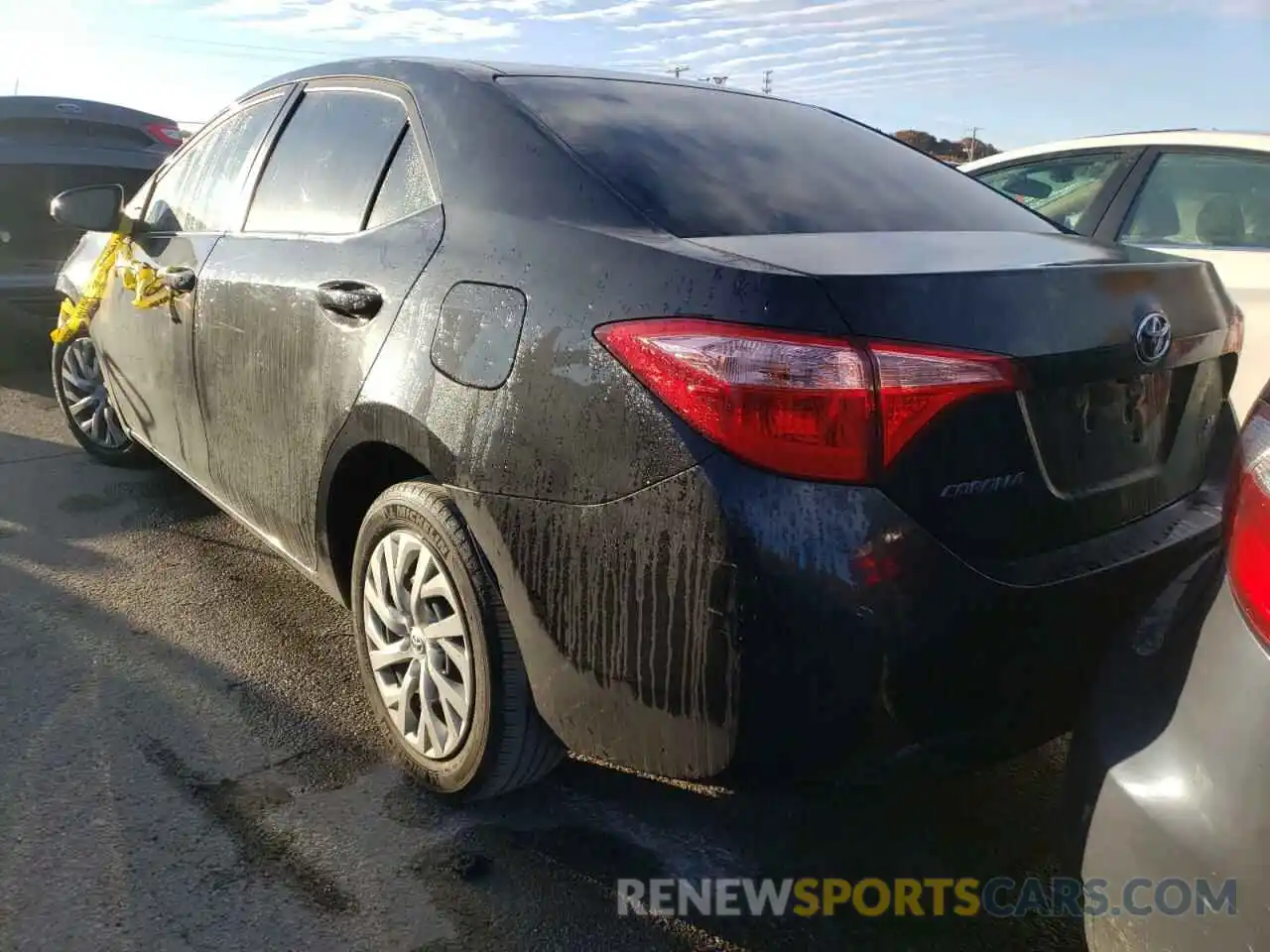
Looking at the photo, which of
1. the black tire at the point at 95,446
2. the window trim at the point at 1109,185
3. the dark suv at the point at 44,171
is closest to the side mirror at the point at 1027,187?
the window trim at the point at 1109,185

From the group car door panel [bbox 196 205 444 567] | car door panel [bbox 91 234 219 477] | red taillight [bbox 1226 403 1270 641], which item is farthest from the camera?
car door panel [bbox 91 234 219 477]

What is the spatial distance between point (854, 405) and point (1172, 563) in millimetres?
813

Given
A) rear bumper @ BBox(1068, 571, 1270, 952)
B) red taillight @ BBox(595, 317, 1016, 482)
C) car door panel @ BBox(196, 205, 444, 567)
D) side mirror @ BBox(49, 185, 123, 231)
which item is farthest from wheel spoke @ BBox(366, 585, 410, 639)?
side mirror @ BBox(49, 185, 123, 231)

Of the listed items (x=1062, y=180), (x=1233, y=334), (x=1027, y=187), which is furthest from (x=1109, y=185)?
(x=1233, y=334)

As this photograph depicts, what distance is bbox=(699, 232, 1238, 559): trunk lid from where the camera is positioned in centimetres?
170

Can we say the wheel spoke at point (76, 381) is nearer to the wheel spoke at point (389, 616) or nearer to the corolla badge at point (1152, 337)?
the wheel spoke at point (389, 616)

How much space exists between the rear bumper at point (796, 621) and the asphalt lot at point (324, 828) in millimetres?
224

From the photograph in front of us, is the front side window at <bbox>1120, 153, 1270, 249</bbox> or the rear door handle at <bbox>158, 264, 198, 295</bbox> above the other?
the front side window at <bbox>1120, 153, 1270, 249</bbox>

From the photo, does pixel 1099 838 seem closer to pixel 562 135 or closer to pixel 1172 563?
pixel 1172 563

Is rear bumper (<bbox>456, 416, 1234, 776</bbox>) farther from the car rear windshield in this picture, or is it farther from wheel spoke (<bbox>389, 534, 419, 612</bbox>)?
the car rear windshield

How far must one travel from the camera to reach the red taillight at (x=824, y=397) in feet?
5.42

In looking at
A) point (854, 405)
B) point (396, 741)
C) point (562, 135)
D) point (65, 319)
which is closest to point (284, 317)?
point (562, 135)

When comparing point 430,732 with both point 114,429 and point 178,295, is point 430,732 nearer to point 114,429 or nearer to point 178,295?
point 178,295

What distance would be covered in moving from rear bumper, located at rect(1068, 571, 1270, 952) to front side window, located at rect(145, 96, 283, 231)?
2805 mm
